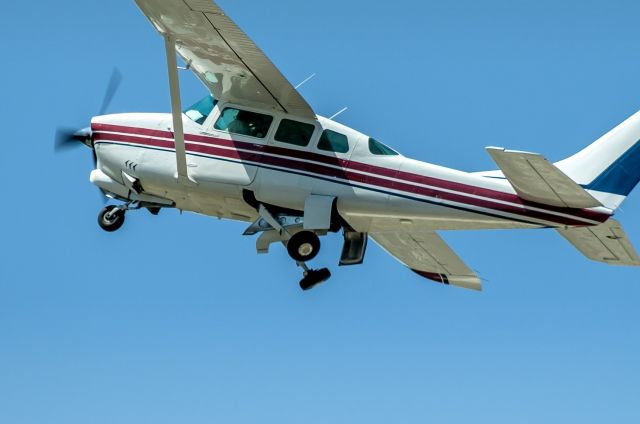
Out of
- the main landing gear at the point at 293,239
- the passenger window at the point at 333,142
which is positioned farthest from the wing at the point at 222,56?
the main landing gear at the point at 293,239

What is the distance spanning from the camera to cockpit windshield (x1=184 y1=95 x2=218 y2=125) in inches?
936

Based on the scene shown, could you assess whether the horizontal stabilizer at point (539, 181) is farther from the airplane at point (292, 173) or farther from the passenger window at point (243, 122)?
the passenger window at point (243, 122)

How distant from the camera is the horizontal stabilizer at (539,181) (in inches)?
800

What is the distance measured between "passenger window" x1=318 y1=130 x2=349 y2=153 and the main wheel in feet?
12.8

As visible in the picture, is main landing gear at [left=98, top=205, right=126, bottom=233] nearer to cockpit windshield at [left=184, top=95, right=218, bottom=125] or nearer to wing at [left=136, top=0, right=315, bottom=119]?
cockpit windshield at [left=184, top=95, right=218, bottom=125]

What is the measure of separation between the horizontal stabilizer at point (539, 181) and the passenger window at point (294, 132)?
3.49 meters

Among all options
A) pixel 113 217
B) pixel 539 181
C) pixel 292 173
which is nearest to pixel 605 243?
pixel 539 181

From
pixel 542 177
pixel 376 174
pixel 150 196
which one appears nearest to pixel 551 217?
pixel 542 177

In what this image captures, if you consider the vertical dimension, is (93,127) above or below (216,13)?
below

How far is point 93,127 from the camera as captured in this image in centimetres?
2462

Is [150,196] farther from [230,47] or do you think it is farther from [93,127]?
[230,47]

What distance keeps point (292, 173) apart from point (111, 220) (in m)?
3.60

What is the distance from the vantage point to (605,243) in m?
22.1

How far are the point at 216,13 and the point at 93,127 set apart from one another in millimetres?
3756
